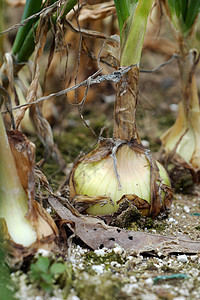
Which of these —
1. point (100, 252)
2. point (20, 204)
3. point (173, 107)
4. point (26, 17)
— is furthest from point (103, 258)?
point (173, 107)

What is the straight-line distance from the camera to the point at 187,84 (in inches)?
59.7

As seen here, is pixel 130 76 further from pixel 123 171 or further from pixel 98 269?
pixel 98 269

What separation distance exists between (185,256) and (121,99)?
48 cm

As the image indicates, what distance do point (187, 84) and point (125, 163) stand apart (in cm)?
57

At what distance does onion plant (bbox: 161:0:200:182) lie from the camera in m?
1.47

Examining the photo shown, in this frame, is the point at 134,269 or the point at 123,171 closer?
the point at 134,269

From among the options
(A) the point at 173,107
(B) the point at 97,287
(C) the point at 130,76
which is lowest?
(A) the point at 173,107

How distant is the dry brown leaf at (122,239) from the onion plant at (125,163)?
0.07 meters

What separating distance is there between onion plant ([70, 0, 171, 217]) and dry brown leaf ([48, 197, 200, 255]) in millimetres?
70

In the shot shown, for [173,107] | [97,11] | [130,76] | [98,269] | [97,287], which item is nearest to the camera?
[97,287]

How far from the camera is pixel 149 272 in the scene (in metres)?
0.89

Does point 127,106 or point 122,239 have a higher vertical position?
point 127,106

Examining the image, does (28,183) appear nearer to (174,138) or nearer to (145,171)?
(145,171)

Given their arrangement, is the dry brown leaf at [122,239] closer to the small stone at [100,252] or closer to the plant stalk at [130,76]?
the small stone at [100,252]
